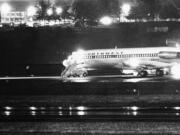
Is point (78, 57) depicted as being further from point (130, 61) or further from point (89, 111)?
point (89, 111)

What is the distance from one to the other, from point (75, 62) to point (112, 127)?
33.6 metres

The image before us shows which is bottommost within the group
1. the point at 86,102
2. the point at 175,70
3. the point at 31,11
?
the point at 86,102

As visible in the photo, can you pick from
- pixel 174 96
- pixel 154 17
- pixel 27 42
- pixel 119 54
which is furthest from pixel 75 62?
pixel 154 17

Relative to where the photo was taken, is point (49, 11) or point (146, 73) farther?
point (49, 11)

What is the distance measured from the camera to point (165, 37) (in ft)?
266

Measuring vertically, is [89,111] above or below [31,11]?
below

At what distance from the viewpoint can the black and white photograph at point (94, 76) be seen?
19828mm

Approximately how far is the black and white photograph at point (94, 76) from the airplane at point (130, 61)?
0.32 ft

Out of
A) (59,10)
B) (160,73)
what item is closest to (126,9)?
(59,10)

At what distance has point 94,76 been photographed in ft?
164

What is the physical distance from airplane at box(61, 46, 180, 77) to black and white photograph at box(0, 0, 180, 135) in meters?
0.10

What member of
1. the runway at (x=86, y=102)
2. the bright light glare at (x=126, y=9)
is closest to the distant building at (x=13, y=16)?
the bright light glare at (x=126, y=9)

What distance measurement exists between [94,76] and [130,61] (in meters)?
4.04

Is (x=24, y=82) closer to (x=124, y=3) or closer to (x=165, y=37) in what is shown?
(x=165, y=37)
